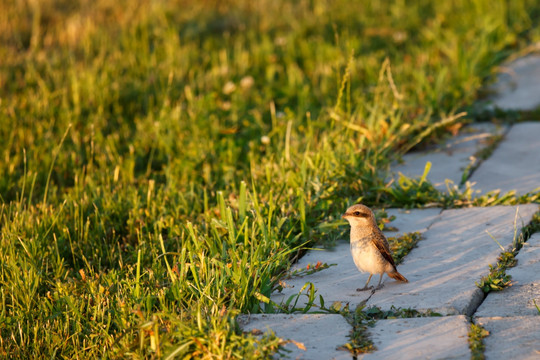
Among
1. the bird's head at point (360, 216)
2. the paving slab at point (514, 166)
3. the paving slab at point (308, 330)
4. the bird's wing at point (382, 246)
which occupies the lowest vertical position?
the paving slab at point (308, 330)

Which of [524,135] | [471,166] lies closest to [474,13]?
[524,135]

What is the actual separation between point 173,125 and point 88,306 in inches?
109

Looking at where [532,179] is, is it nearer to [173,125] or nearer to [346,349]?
[346,349]

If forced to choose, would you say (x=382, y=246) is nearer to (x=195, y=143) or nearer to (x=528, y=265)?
(x=528, y=265)

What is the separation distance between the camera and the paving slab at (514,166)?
184 inches

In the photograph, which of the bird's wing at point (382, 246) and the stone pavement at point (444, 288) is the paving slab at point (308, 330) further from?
the bird's wing at point (382, 246)

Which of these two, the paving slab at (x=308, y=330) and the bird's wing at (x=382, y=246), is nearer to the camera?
the paving slab at (x=308, y=330)

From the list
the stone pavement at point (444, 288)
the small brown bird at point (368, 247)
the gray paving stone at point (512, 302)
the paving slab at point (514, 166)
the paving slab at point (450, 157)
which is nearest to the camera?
the stone pavement at point (444, 288)

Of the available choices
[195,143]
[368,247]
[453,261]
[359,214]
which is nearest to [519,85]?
[195,143]

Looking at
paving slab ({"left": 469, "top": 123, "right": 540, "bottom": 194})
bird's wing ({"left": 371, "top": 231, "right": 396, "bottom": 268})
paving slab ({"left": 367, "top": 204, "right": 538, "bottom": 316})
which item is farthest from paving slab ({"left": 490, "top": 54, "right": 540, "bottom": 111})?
bird's wing ({"left": 371, "top": 231, "right": 396, "bottom": 268})

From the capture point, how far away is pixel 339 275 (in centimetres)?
372

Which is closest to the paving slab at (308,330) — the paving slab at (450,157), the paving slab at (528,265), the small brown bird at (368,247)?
the small brown bird at (368,247)

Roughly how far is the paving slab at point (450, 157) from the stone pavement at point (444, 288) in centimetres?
1

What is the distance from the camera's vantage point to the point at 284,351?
2836 millimetres
